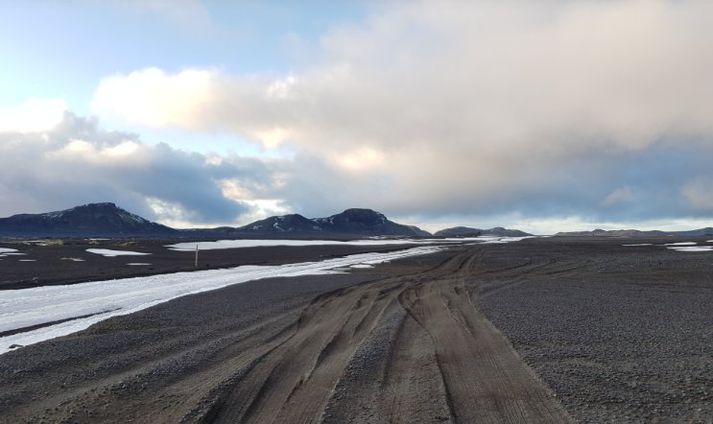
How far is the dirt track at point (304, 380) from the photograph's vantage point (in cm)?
533

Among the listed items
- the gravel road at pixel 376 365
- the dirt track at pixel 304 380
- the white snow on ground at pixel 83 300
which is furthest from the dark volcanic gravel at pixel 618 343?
the white snow on ground at pixel 83 300

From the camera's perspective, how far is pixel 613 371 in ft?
22.5

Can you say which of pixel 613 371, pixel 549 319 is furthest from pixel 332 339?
pixel 549 319

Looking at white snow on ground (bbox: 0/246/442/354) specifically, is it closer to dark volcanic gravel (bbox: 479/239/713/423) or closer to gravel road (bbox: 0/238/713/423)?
gravel road (bbox: 0/238/713/423)

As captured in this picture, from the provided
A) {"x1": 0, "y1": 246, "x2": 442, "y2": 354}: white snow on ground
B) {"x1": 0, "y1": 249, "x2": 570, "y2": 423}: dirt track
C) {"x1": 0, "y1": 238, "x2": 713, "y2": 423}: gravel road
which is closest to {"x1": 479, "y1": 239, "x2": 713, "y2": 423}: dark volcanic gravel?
{"x1": 0, "y1": 238, "x2": 713, "y2": 423}: gravel road

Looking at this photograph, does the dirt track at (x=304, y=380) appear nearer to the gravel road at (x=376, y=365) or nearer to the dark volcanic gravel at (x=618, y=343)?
the gravel road at (x=376, y=365)

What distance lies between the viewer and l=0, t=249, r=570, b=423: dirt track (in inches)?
210

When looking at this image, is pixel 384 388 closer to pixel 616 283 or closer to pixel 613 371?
pixel 613 371

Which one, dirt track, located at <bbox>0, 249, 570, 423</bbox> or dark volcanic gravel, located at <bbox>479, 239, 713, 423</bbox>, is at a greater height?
dark volcanic gravel, located at <bbox>479, 239, 713, 423</bbox>

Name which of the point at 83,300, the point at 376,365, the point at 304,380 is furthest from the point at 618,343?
the point at 83,300

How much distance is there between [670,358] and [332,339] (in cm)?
583

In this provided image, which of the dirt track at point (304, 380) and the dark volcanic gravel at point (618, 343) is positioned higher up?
the dark volcanic gravel at point (618, 343)

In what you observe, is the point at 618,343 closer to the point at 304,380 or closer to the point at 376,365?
the point at 376,365

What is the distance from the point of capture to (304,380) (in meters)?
6.50
